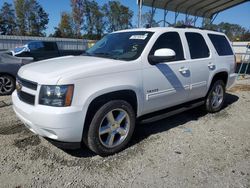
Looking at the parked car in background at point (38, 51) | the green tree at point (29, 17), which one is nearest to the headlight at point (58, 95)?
the parked car in background at point (38, 51)

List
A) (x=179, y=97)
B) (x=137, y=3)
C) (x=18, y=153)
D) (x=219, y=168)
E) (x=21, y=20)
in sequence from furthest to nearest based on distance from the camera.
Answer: (x=21, y=20)
(x=137, y=3)
(x=179, y=97)
(x=18, y=153)
(x=219, y=168)

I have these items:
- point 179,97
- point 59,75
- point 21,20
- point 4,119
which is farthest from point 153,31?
point 21,20

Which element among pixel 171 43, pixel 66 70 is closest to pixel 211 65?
pixel 171 43

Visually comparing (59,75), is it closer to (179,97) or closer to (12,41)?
(179,97)

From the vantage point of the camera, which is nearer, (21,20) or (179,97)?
(179,97)

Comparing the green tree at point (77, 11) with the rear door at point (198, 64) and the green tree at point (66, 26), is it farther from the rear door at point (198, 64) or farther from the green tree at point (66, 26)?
the rear door at point (198, 64)

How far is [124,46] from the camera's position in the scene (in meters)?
3.96

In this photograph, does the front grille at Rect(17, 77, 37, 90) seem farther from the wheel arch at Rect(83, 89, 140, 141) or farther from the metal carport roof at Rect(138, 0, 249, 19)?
the metal carport roof at Rect(138, 0, 249, 19)

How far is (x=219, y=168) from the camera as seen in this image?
3219 mm

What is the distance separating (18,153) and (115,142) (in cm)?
149

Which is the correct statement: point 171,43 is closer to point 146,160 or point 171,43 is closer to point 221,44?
point 221,44

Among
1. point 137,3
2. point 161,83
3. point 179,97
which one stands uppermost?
point 137,3

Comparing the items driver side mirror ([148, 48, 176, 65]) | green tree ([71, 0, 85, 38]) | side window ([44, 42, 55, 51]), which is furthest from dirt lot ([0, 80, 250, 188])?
green tree ([71, 0, 85, 38])

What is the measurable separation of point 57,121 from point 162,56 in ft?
6.02
